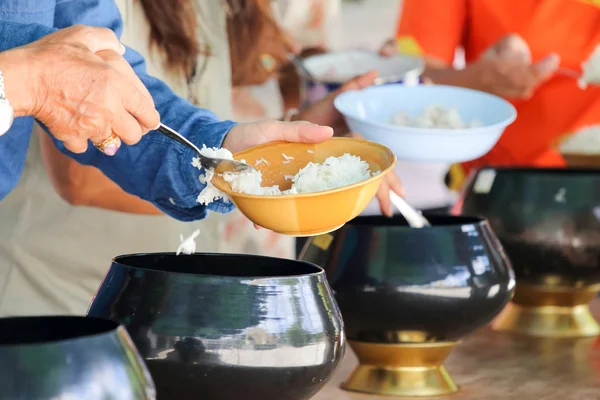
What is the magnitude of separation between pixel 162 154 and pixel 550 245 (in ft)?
1.72

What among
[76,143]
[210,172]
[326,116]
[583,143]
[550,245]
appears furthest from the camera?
[583,143]

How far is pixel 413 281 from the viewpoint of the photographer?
88cm

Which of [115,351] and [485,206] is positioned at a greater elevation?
[115,351]

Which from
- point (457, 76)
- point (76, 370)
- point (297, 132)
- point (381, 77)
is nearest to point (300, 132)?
point (297, 132)

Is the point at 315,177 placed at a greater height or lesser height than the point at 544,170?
greater

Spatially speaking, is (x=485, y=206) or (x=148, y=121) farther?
(x=485, y=206)

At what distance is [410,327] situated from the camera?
2.94 ft

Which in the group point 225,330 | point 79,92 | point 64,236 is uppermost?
point 79,92

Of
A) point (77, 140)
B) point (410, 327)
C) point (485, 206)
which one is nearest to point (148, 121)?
point (77, 140)

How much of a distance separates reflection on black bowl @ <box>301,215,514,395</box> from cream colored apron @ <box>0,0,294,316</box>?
658 mm

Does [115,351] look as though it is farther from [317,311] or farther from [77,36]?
[77,36]

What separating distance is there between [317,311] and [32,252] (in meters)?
0.91

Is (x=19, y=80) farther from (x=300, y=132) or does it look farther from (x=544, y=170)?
(x=544, y=170)

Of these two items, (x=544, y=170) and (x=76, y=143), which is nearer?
(x=76, y=143)
